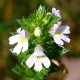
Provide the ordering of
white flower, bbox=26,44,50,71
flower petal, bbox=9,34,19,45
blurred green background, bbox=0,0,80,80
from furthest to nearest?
blurred green background, bbox=0,0,80,80, flower petal, bbox=9,34,19,45, white flower, bbox=26,44,50,71

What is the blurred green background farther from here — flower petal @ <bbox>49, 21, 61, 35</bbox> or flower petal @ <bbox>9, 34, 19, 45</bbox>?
flower petal @ <bbox>49, 21, 61, 35</bbox>

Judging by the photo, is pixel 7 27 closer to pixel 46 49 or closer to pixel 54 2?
pixel 54 2

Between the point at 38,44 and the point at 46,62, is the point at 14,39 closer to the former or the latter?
the point at 38,44

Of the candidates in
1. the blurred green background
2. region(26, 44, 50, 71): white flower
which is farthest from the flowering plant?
the blurred green background

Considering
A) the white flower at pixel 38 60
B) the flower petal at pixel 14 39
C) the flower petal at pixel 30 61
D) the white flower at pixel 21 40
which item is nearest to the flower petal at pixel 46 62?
the white flower at pixel 38 60

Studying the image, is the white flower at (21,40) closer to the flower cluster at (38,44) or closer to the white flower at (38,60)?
the flower cluster at (38,44)

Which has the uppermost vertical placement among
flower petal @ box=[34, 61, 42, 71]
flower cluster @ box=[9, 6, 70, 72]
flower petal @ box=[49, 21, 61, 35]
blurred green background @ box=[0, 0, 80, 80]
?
blurred green background @ box=[0, 0, 80, 80]

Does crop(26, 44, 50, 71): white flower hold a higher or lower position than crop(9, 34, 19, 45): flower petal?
lower

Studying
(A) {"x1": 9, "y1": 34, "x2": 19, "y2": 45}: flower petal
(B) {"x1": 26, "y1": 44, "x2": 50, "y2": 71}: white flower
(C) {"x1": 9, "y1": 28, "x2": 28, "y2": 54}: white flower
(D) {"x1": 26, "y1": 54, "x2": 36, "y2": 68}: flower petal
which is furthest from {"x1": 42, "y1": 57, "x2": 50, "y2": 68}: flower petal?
(A) {"x1": 9, "y1": 34, "x2": 19, "y2": 45}: flower petal

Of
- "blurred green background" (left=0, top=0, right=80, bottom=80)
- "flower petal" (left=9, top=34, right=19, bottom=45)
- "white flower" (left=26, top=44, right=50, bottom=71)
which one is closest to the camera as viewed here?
"white flower" (left=26, top=44, right=50, bottom=71)

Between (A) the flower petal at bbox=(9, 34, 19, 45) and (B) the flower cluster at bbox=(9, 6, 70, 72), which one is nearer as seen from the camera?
(B) the flower cluster at bbox=(9, 6, 70, 72)
